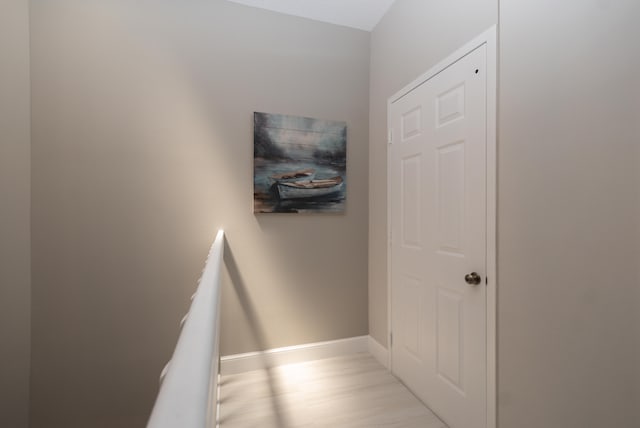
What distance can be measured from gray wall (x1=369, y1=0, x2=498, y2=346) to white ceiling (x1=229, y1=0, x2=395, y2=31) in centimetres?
9

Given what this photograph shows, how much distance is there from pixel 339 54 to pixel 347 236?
1.51m

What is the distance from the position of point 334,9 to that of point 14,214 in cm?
251

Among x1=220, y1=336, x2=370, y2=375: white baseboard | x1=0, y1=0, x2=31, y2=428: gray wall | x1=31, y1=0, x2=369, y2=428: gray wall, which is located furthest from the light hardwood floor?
x1=0, y1=0, x2=31, y2=428: gray wall

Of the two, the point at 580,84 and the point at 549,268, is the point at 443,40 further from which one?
the point at 549,268

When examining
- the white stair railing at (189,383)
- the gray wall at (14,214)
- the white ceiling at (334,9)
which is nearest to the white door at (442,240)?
the white ceiling at (334,9)

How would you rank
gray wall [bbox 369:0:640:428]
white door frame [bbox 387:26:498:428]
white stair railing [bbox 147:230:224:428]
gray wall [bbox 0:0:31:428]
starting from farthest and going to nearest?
1. gray wall [bbox 0:0:31:428]
2. white door frame [bbox 387:26:498:428]
3. gray wall [bbox 369:0:640:428]
4. white stair railing [bbox 147:230:224:428]

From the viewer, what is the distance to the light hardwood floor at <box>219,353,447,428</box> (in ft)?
5.42

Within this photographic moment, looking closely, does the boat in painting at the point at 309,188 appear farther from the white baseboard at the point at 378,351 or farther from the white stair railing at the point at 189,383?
the white stair railing at the point at 189,383

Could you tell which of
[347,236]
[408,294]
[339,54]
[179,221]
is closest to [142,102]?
[179,221]

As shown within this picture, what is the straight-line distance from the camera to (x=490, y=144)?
1.35 m

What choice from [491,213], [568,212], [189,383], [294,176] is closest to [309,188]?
[294,176]

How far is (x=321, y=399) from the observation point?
1.84m

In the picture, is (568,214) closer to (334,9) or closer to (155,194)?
(334,9)

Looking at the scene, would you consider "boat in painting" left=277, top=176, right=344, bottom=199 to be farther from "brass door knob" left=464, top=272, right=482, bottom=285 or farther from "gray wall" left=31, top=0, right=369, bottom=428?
"brass door knob" left=464, top=272, right=482, bottom=285
